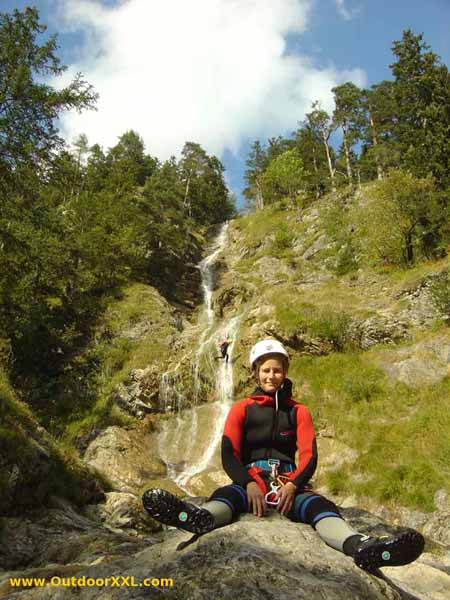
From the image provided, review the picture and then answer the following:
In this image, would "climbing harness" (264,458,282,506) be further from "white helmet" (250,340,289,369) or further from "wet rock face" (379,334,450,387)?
"wet rock face" (379,334,450,387)

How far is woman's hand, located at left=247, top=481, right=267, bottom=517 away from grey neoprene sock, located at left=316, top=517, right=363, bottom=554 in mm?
486

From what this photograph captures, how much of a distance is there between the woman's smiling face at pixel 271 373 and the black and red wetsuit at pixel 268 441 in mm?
72

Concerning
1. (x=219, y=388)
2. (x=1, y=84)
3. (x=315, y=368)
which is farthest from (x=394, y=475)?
(x=1, y=84)

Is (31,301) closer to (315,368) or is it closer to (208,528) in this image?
(315,368)

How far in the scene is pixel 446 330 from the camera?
15984 millimetres

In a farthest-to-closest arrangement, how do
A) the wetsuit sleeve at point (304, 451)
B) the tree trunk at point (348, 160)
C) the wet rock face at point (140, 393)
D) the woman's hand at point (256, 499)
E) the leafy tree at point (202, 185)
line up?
the leafy tree at point (202, 185)
the tree trunk at point (348, 160)
the wet rock face at point (140, 393)
the wetsuit sleeve at point (304, 451)
the woman's hand at point (256, 499)

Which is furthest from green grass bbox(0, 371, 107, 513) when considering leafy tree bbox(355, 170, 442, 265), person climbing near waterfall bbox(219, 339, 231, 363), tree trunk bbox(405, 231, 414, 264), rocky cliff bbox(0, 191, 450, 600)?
leafy tree bbox(355, 170, 442, 265)

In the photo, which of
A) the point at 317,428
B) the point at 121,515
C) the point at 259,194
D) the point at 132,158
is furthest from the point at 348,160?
the point at 121,515

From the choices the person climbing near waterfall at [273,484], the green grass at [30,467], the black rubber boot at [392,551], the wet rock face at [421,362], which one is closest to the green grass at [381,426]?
the wet rock face at [421,362]

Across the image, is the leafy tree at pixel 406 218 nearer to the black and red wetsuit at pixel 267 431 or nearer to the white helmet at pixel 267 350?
the white helmet at pixel 267 350

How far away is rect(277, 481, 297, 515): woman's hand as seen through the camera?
11.7ft

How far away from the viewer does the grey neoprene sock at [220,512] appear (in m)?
3.26

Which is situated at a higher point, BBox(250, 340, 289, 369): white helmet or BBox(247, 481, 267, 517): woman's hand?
BBox(250, 340, 289, 369): white helmet

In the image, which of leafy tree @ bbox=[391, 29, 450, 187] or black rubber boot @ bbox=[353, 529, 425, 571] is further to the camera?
leafy tree @ bbox=[391, 29, 450, 187]
